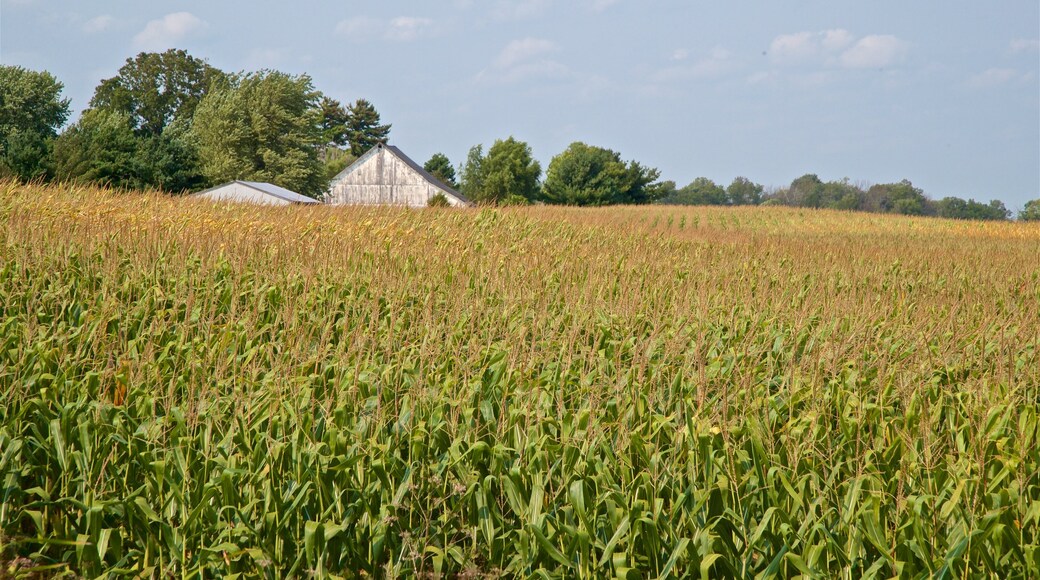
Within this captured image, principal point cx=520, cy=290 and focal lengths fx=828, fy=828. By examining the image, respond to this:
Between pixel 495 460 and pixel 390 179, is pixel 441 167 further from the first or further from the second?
pixel 495 460

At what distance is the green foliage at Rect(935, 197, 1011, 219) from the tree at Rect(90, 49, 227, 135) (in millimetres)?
80908

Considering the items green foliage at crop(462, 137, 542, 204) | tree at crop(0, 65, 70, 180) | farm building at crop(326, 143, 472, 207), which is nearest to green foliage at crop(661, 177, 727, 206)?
green foliage at crop(462, 137, 542, 204)

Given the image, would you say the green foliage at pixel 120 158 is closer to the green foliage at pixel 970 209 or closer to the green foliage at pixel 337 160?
the green foliage at pixel 337 160

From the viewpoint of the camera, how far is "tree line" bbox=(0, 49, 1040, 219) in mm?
39312

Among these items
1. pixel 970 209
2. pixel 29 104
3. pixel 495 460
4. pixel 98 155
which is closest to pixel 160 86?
pixel 29 104

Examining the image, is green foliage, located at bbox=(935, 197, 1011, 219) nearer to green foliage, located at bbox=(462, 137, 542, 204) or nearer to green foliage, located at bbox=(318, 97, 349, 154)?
green foliage, located at bbox=(462, 137, 542, 204)

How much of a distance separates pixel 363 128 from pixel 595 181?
29.5 meters

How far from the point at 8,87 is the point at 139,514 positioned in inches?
2091

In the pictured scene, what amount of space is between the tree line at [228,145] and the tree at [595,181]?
4.6 inches

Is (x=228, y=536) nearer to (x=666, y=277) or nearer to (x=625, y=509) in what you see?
(x=625, y=509)

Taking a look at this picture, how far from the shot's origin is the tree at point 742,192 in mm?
127625

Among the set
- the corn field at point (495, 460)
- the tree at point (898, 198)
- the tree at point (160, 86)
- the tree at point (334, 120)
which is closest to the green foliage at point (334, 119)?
the tree at point (334, 120)

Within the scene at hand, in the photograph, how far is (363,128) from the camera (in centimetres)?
9050

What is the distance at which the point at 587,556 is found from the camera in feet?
13.3
